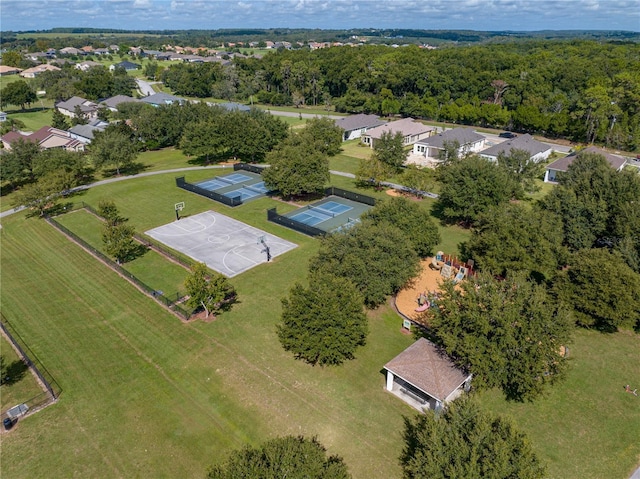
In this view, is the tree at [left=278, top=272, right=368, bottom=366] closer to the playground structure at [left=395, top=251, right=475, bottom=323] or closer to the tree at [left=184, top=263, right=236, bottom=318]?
the tree at [left=184, top=263, right=236, bottom=318]

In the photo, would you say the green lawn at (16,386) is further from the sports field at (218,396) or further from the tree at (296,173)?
the tree at (296,173)

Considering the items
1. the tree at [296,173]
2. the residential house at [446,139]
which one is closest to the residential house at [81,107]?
the tree at [296,173]

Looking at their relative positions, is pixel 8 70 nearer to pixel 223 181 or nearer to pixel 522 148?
pixel 223 181

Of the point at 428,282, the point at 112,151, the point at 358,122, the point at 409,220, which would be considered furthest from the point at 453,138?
the point at 112,151

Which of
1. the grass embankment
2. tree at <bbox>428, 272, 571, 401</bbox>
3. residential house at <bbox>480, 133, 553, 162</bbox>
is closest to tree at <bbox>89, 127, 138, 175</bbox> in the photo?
the grass embankment

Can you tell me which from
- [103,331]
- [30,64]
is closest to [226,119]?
[103,331]

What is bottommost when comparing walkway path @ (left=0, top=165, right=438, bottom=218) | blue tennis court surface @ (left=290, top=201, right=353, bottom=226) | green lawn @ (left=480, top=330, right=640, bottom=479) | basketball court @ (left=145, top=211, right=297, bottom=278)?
walkway path @ (left=0, top=165, right=438, bottom=218)

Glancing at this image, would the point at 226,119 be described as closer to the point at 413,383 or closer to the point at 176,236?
the point at 176,236
